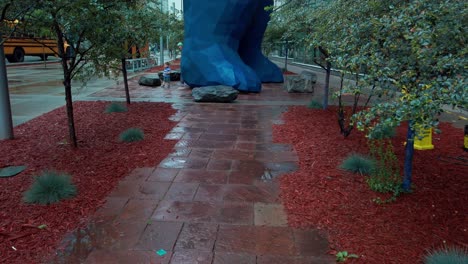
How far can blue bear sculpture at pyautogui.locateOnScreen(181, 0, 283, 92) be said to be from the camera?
45.0ft

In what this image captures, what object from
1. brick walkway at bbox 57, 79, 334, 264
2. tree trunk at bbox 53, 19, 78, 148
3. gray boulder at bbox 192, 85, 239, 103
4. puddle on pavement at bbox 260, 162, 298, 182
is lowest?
brick walkway at bbox 57, 79, 334, 264

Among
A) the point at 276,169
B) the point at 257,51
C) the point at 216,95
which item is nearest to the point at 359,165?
the point at 276,169

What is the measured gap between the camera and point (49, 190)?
13.8 feet

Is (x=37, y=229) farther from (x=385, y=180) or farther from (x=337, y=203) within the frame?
(x=385, y=180)

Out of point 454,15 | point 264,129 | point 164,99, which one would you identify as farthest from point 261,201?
point 164,99

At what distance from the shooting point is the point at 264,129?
8.11 meters

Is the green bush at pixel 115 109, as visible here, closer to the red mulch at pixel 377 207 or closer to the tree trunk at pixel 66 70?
the tree trunk at pixel 66 70

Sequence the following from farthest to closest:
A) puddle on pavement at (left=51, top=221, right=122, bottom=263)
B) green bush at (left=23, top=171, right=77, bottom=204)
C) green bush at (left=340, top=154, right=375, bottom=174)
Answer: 1. green bush at (left=340, top=154, right=375, bottom=174)
2. green bush at (left=23, top=171, right=77, bottom=204)
3. puddle on pavement at (left=51, top=221, right=122, bottom=263)

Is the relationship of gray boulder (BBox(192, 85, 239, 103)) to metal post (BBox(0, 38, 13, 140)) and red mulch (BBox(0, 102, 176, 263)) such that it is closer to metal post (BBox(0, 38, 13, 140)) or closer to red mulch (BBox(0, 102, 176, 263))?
red mulch (BBox(0, 102, 176, 263))

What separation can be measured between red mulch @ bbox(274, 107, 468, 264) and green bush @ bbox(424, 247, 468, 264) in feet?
0.44

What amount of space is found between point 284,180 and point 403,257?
2036mm

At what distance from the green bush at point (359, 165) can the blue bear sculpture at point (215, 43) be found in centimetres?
865

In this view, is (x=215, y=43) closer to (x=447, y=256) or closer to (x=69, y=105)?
(x=69, y=105)

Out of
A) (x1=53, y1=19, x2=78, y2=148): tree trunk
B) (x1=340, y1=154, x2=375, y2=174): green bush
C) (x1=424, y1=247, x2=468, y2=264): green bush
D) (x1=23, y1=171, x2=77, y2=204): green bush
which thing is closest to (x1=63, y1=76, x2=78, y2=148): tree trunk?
(x1=53, y1=19, x2=78, y2=148): tree trunk
